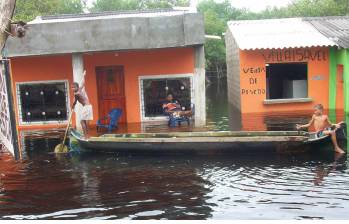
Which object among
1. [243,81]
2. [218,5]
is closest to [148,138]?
[243,81]

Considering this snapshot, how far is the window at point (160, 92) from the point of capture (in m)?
17.5

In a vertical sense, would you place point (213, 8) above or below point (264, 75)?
above

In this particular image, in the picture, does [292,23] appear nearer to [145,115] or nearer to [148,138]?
[145,115]

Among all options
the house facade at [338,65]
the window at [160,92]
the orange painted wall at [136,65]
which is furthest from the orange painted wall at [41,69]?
the house facade at [338,65]

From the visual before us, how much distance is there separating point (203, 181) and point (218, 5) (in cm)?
4800

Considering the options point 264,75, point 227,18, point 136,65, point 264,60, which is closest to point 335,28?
point 264,60

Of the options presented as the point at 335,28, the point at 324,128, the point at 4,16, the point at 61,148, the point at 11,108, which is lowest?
the point at 61,148

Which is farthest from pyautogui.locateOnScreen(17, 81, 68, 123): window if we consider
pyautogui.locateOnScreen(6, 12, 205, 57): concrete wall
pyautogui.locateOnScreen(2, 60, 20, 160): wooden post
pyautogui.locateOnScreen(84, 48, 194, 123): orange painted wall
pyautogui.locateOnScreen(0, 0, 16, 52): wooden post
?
pyautogui.locateOnScreen(2, 60, 20, 160): wooden post

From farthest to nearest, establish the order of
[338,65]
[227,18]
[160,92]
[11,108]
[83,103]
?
[227,18], [338,65], [160,92], [83,103], [11,108]

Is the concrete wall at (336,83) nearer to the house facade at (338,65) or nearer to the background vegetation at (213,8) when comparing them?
the house facade at (338,65)

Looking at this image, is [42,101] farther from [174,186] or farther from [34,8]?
[34,8]

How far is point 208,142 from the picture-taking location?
11.6 metres

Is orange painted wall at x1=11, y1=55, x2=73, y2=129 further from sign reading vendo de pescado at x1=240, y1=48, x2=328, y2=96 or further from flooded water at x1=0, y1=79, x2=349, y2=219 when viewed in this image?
sign reading vendo de pescado at x1=240, y1=48, x2=328, y2=96

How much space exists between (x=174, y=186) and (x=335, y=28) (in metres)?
14.1
